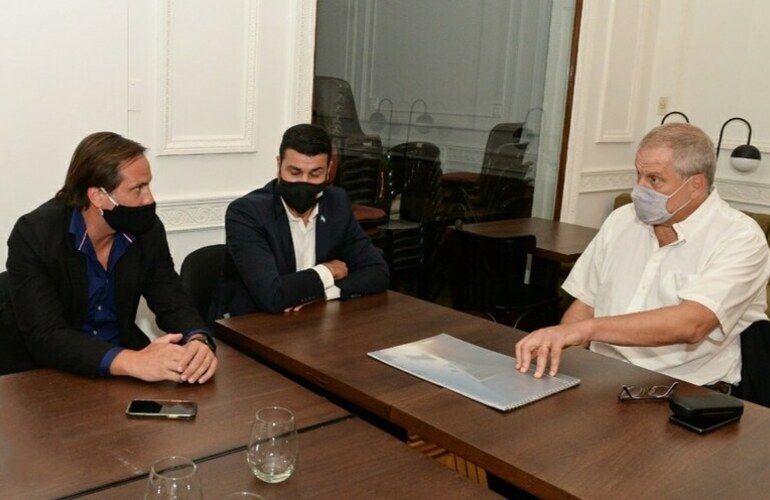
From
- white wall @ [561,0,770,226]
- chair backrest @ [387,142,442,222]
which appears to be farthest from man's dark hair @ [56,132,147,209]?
white wall @ [561,0,770,226]

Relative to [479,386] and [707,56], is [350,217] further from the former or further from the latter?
[707,56]

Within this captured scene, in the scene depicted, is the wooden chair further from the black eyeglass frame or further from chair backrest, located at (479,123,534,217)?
the black eyeglass frame

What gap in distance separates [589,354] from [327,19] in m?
2.43

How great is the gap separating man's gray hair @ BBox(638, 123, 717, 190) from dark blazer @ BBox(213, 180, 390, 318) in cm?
106

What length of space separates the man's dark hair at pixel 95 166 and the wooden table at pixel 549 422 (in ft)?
1.82

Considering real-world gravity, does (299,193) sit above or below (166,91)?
below

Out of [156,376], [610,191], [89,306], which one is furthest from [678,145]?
[610,191]

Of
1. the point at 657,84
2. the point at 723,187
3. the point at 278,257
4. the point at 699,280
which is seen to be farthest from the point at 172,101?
the point at 723,187

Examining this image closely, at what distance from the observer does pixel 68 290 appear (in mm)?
2246

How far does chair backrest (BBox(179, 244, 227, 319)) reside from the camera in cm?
281

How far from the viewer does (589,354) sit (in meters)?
2.23

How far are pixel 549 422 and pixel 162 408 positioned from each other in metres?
0.87

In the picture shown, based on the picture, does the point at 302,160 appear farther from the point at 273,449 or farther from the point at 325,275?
the point at 273,449

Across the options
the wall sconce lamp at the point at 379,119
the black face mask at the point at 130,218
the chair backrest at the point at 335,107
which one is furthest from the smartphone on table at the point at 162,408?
the wall sconce lamp at the point at 379,119
